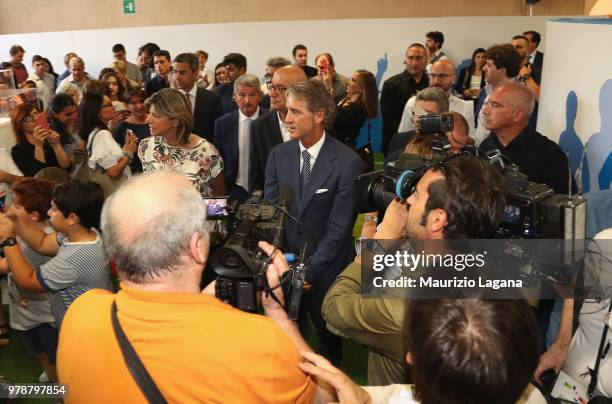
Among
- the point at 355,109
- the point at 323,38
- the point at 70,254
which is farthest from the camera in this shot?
the point at 323,38

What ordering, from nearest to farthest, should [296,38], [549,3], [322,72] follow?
[322,72] → [296,38] → [549,3]

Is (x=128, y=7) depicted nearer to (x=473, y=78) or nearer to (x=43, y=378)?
(x=473, y=78)

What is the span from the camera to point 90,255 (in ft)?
7.93

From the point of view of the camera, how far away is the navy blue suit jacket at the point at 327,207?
2.80 metres

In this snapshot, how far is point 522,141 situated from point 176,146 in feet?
6.34

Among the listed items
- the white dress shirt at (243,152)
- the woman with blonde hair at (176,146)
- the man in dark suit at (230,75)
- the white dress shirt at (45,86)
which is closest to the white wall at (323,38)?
the white dress shirt at (45,86)

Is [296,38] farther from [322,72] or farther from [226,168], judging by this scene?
[226,168]

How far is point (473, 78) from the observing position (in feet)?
24.4

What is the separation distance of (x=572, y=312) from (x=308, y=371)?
47.1 inches

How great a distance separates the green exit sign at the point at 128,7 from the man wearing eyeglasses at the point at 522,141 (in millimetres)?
9120

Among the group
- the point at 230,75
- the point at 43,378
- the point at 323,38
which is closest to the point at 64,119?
the point at 43,378

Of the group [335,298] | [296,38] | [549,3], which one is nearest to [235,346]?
[335,298]

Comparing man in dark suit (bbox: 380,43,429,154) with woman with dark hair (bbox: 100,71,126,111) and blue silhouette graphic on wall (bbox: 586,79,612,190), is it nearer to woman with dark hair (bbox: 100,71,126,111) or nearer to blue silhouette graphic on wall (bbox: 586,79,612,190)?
woman with dark hair (bbox: 100,71,126,111)

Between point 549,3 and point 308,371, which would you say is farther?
point 549,3
